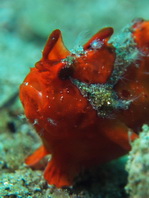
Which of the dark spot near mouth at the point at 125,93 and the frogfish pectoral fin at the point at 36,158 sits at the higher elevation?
the frogfish pectoral fin at the point at 36,158

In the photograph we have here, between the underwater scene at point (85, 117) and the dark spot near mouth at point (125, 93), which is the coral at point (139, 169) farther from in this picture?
the dark spot near mouth at point (125, 93)

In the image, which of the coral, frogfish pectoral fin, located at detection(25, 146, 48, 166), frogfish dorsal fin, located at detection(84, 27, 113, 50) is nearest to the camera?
the coral

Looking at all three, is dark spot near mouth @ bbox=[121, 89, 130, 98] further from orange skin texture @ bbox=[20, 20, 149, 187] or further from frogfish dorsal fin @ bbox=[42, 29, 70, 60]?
frogfish dorsal fin @ bbox=[42, 29, 70, 60]

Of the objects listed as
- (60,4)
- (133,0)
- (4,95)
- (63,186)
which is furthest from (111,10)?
(63,186)

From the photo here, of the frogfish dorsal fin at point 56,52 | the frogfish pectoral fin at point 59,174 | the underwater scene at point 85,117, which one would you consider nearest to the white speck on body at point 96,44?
the underwater scene at point 85,117

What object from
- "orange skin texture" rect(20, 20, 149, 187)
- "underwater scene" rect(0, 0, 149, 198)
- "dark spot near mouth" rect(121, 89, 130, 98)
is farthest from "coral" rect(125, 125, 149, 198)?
"dark spot near mouth" rect(121, 89, 130, 98)

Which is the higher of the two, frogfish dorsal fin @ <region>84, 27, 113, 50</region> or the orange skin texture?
frogfish dorsal fin @ <region>84, 27, 113, 50</region>

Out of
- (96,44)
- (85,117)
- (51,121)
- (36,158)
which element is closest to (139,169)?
(85,117)

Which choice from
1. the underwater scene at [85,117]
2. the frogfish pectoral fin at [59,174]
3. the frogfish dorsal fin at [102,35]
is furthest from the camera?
the frogfish pectoral fin at [59,174]
